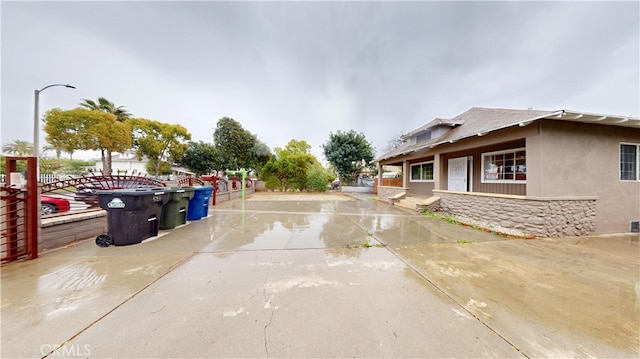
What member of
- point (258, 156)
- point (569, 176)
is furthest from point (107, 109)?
point (569, 176)

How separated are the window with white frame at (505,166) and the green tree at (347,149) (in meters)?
12.2

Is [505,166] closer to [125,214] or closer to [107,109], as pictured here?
[125,214]

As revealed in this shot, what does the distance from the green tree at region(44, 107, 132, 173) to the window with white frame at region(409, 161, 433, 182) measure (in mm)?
26881

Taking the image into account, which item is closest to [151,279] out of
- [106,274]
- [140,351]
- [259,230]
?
[106,274]

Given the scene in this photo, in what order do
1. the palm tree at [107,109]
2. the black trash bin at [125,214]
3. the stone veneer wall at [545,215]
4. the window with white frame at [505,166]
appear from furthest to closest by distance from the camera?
the palm tree at [107,109] → the window with white frame at [505,166] → the stone veneer wall at [545,215] → the black trash bin at [125,214]

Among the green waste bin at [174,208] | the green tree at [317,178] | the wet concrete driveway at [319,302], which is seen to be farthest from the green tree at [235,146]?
the wet concrete driveway at [319,302]

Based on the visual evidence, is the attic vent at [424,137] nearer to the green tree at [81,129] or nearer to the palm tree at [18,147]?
the green tree at [81,129]

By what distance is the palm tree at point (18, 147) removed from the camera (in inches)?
1252

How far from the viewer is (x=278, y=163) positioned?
20328mm

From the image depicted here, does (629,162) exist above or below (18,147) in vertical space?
below

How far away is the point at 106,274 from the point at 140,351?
88.5 inches

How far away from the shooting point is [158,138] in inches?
992

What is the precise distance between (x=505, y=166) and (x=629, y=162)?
2.92 metres

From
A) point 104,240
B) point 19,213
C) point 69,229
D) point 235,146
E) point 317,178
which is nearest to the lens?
point 19,213
